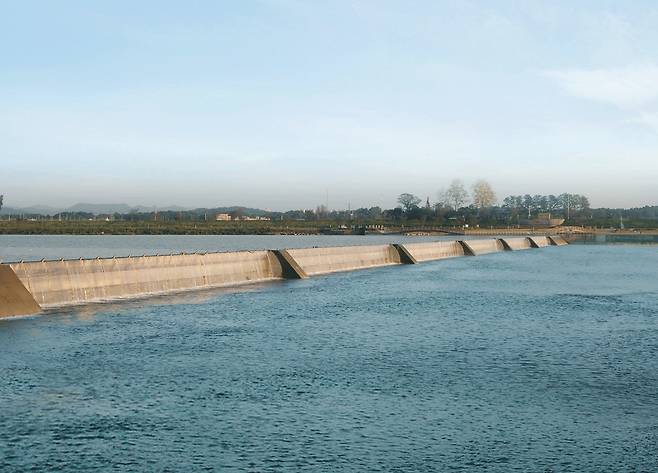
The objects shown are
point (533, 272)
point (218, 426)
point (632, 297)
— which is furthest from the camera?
point (533, 272)

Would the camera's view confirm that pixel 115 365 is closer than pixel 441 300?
Yes

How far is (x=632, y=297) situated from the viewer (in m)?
56.8

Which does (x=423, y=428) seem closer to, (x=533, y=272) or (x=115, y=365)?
(x=115, y=365)

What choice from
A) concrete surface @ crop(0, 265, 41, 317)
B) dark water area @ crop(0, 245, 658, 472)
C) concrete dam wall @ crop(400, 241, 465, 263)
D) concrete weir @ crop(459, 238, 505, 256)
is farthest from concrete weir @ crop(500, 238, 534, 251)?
concrete surface @ crop(0, 265, 41, 317)

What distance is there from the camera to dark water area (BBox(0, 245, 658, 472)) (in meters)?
16.8

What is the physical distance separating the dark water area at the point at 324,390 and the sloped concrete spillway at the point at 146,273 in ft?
7.12

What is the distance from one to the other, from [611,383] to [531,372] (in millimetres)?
2610

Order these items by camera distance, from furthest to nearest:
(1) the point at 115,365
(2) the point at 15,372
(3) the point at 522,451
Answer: (1) the point at 115,365 → (2) the point at 15,372 → (3) the point at 522,451

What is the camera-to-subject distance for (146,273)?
48.2 metres

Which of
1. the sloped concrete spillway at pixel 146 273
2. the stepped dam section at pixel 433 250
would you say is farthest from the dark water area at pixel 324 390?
the stepped dam section at pixel 433 250

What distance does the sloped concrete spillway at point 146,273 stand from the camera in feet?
123

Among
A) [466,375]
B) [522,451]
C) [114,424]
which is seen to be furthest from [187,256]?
[522,451]

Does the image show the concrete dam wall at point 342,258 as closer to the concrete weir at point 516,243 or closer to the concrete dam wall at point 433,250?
the concrete dam wall at point 433,250

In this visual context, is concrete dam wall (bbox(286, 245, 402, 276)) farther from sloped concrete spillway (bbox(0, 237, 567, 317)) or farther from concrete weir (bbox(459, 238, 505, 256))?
concrete weir (bbox(459, 238, 505, 256))
